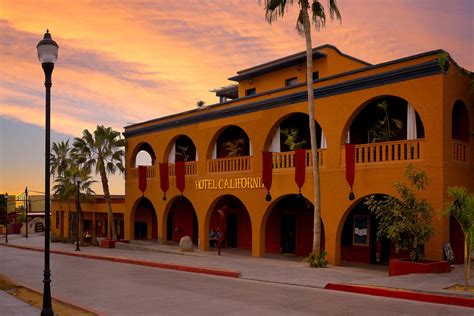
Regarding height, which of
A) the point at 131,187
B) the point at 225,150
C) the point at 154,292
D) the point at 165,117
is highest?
the point at 165,117

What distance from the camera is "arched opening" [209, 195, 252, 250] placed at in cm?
3139

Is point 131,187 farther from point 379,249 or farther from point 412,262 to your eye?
point 412,262

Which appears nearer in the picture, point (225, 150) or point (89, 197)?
point (225, 150)

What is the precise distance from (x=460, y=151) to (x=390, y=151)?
2.59 m

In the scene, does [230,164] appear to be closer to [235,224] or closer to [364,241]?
[235,224]

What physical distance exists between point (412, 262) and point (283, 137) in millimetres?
10512

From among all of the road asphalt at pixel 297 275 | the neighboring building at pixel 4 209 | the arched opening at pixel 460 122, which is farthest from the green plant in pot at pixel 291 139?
the neighboring building at pixel 4 209

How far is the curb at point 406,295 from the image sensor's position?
1332 cm

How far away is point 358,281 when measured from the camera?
1670cm

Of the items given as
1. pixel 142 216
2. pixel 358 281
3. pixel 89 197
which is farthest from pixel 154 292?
pixel 89 197

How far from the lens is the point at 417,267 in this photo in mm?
17469

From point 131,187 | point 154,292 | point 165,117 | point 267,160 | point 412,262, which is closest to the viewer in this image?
point 154,292

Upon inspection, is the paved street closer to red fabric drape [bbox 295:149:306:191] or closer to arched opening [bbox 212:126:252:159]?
red fabric drape [bbox 295:149:306:191]

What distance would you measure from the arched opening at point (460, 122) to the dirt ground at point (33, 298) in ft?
51.3
